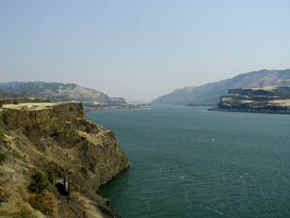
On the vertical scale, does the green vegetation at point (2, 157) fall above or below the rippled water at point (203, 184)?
above

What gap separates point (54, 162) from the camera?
195ft

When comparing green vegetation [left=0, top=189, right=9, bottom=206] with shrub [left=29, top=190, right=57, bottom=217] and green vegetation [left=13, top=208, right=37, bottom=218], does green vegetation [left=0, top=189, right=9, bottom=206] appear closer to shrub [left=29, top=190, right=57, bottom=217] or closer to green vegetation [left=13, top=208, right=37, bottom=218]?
green vegetation [left=13, top=208, right=37, bottom=218]

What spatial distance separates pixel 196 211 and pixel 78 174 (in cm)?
2950

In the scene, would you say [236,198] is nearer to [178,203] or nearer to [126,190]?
[178,203]

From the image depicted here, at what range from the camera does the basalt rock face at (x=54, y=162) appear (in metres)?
40.5

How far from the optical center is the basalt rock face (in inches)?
1594

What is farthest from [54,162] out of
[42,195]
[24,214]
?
[24,214]

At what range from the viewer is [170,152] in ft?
375

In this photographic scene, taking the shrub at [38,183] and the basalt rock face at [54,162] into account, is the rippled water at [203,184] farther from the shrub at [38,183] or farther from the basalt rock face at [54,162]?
the shrub at [38,183]

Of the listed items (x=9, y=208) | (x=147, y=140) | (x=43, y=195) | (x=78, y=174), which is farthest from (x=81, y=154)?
(x=147, y=140)

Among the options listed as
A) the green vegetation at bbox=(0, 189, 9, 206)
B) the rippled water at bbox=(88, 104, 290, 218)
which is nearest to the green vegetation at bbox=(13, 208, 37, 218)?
the green vegetation at bbox=(0, 189, 9, 206)

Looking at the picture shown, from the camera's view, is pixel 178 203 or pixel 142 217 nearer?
pixel 142 217

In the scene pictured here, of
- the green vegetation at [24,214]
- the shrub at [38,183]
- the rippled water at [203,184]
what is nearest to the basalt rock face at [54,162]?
the shrub at [38,183]

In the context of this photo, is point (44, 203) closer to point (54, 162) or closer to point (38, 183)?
point (38, 183)
